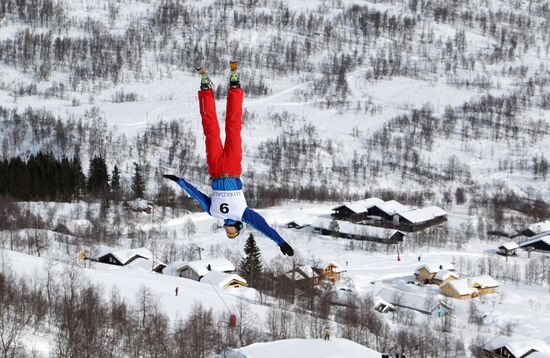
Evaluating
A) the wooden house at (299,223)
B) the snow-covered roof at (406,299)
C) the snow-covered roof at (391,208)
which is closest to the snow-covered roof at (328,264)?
the snow-covered roof at (406,299)

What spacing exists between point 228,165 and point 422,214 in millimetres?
57140

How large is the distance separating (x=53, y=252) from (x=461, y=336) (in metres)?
22.7

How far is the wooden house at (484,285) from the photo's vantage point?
141ft

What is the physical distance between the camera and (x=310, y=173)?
85.6m

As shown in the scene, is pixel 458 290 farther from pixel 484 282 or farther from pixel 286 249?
pixel 286 249

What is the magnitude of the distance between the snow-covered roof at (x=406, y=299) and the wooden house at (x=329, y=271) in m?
3.05

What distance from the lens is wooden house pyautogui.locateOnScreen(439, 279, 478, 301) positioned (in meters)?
42.9

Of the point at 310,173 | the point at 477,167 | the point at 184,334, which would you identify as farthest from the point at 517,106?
the point at 184,334

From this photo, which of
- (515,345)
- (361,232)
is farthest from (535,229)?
(515,345)

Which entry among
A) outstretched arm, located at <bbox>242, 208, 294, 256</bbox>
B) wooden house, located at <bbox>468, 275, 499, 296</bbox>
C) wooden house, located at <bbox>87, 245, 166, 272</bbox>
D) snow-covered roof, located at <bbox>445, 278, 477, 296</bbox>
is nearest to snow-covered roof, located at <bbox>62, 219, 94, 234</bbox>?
wooden house, located at <bbox>87, 245, 166, 272</bbox>

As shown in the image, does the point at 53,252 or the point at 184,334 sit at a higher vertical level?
the point at 184,334

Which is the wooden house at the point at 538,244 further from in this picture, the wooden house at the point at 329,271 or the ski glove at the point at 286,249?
the ski glove at the point at 286,249

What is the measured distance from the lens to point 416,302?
136 feet

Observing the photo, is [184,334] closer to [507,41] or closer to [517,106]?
[517,106]
